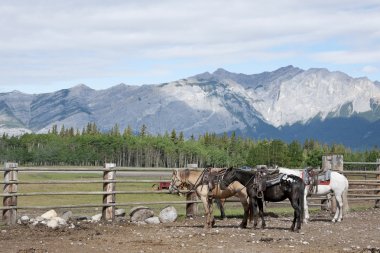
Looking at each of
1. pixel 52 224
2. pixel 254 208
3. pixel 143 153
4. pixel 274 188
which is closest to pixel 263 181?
pixel 274 188

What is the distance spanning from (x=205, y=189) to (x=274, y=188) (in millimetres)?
2027

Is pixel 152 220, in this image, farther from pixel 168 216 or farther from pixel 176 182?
pixel 176 182

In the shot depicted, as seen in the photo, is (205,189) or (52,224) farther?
(205,189)

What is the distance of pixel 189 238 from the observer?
15180 mm

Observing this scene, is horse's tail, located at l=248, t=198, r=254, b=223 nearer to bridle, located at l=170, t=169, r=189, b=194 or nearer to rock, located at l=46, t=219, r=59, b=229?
bridle, located at l=170, t=169, r=189, b=194

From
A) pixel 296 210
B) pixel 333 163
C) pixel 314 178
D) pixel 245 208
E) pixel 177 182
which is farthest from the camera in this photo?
pixel 333 163

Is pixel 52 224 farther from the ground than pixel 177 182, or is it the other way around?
pixel 177 182

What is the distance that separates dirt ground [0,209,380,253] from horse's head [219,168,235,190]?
1.24 m

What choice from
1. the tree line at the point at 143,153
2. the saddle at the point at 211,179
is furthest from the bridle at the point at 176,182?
the tree line at the point at 143,153

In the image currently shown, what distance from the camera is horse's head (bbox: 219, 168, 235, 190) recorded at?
57.9ft

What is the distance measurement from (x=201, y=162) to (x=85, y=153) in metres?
37.7

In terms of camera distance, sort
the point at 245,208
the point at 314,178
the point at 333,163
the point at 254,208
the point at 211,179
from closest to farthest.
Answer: the point at 254,208
the point at 211,179
the point at 245,208
the point at 314,178
the point at 333,163

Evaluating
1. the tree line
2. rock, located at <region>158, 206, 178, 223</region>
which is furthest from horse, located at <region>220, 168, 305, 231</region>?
the tree line

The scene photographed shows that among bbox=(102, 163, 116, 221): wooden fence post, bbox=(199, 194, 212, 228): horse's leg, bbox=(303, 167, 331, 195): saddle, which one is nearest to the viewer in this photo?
bbox=(199, 194, 212, 228): horse's leg
